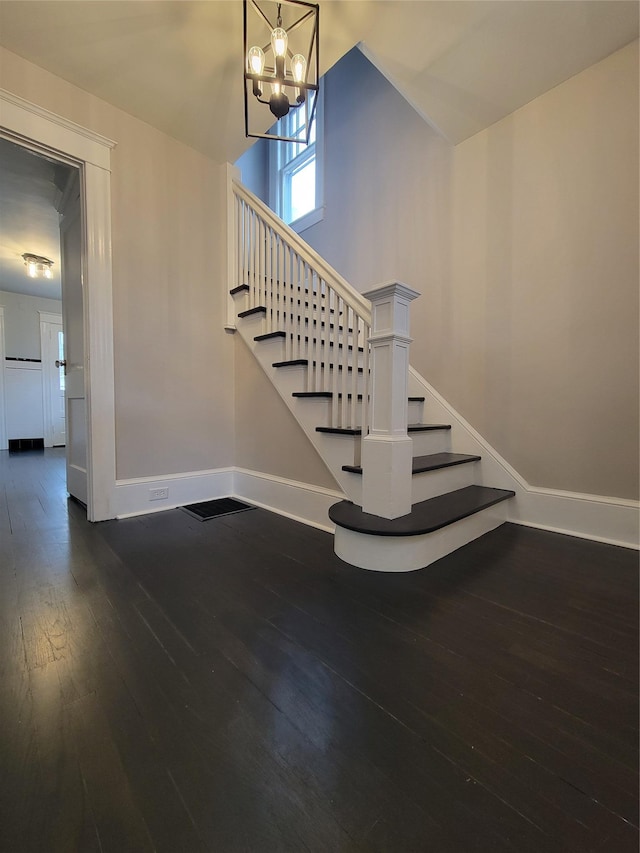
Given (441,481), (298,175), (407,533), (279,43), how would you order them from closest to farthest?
(407,533), (279,43), (441,481), (298,175)

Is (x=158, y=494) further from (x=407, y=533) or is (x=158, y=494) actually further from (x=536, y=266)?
(x=536, y=266)

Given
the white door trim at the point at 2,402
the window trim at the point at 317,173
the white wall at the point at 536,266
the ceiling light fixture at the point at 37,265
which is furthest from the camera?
the white door trim at the point at 2,402

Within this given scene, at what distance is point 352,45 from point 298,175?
255 centimetres

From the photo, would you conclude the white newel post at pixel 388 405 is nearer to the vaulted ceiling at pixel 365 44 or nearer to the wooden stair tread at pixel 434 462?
the wooden stair tread at pixel 434 462

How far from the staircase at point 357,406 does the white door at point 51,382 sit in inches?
196

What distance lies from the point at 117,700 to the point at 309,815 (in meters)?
0.50

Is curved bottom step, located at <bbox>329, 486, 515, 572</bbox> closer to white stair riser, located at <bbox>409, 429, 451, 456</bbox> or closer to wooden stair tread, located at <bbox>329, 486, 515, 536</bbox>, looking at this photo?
wooden stair tread, located at <bbox>329, 486, 515, 536</bbox>

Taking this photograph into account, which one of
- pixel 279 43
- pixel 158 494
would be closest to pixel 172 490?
pixel 158 494

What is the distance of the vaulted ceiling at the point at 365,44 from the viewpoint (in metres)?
1.59

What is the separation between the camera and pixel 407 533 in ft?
4.65

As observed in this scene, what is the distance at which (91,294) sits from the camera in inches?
81.4

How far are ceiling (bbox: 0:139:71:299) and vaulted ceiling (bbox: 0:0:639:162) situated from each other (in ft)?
1.82

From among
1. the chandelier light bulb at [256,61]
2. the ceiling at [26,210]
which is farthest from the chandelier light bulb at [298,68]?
the ceiling at [26,210]

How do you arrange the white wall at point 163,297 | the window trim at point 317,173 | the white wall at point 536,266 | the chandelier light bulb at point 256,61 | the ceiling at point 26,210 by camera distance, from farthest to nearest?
the window trim at point 317,173 < the ceiling at point 26,210 < the white wall at point 163,297 < the white wall at point 536,266 < the chandelier light bulb at point 256,61
